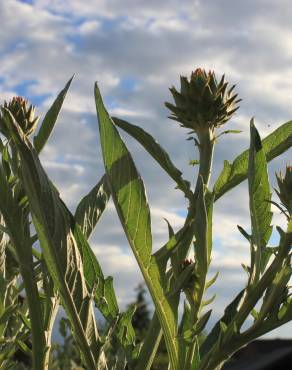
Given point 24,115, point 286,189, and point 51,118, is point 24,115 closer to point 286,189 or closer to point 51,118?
point 51,118

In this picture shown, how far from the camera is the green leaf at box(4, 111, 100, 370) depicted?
0.94 metres

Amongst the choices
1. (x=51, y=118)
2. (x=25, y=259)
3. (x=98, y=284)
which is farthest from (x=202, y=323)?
(x=51, y=118)

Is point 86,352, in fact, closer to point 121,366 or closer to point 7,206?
point 121,366

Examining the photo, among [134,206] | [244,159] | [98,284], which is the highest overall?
A: [244,159]

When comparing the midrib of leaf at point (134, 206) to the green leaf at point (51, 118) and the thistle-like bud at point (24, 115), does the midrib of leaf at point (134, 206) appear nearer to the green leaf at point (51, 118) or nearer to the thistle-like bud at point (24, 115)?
the green leaf at point (51, 118)

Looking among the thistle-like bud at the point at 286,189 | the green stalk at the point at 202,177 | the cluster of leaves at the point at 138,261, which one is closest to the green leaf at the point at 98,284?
the cluster of leaves at the point at 138,261

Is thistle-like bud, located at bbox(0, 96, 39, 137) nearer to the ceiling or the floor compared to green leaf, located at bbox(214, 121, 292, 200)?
nearer to the ceiling

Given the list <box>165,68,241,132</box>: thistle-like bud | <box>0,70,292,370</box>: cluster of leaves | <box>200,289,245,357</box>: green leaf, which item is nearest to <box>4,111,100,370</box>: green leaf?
<box>0,70,292,370</box>: cluster of leaves

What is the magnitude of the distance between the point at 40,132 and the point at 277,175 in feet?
1.73

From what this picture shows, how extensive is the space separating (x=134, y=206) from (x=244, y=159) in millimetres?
327

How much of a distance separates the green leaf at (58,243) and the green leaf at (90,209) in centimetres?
27

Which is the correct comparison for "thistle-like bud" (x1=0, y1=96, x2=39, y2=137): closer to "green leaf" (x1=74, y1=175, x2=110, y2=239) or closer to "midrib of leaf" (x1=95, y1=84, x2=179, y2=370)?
"green leaf" (x1=74, y1=175, x2=110, y2=239)

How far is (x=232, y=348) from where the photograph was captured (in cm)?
107

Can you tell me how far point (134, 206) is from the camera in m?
1.05
